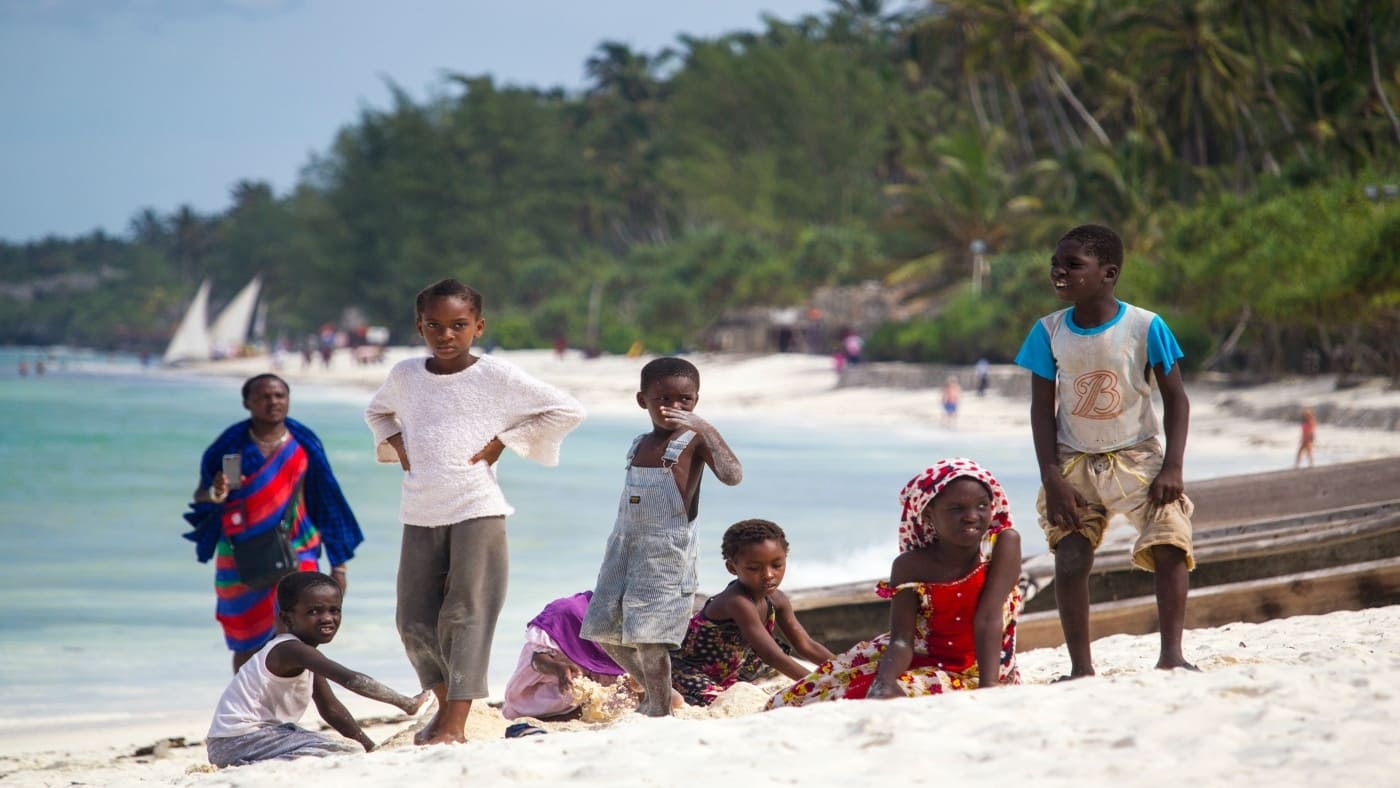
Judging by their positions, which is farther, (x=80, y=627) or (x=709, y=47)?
(x=709, y=47)

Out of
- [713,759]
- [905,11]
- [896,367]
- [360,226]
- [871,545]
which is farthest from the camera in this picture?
[360,226]

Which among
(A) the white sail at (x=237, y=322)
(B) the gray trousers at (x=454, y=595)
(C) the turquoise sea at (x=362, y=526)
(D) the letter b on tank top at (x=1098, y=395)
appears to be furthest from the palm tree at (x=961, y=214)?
(A) the white sail at (x=237, y=322)

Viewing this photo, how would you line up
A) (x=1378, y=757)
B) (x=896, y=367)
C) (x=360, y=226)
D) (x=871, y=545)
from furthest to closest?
1. (x=360, y=226)
2. (x=896, y=367)
3. (x=871, y=545)
4. (x=1378, y=757)

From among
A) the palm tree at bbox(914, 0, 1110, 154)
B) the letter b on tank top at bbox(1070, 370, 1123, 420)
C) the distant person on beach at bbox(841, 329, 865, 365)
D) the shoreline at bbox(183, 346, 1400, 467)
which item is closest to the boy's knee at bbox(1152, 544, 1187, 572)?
the letter b on tank top at bbox(1070, 370, 1123, 420)

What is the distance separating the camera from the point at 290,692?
14.0 feet

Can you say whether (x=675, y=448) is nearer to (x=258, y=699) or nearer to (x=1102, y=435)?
(x=1102, y=435)

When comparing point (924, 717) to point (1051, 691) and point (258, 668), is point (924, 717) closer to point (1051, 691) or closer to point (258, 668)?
point (1051, 691)

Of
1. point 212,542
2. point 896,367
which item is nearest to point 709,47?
point 896,367

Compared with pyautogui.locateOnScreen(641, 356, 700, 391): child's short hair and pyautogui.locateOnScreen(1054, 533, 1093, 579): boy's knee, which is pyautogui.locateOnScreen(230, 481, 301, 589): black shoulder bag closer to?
pyautogui.locateOnScreen(641, 356, 700, 391): child's short hair

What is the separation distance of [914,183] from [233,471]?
55.5 metres

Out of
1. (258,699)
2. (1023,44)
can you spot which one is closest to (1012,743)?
(258,699)

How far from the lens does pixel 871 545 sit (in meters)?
12.6

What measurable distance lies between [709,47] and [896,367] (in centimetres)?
3835

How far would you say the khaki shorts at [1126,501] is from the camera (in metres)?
3.97
